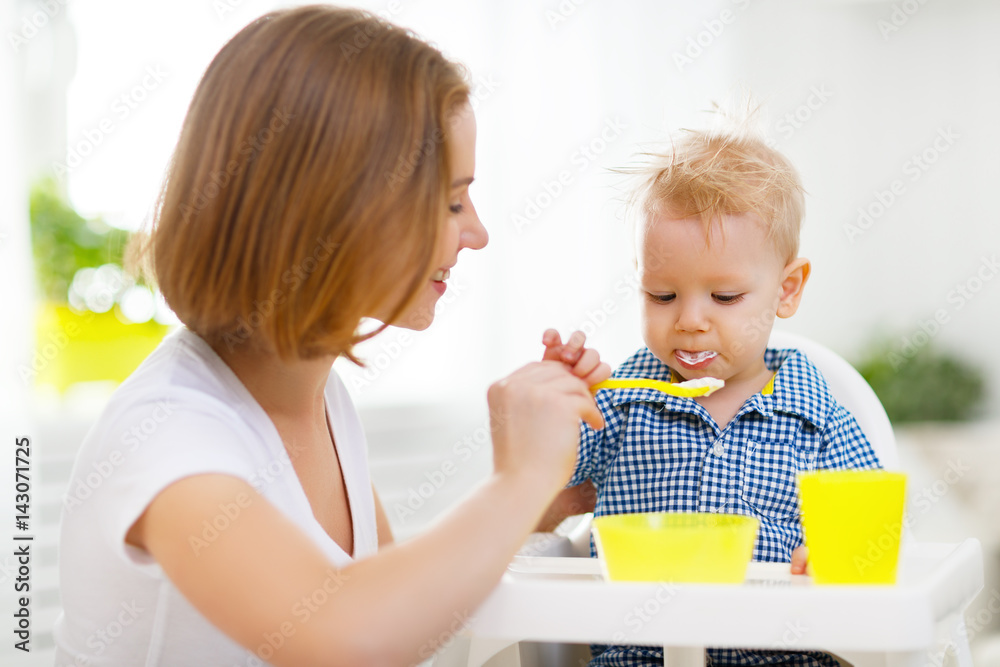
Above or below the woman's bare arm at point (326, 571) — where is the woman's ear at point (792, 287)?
above

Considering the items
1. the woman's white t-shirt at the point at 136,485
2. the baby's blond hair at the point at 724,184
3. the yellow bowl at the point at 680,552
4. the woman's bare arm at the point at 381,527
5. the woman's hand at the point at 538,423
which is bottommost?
the woman's bare arm at the point at 381,527

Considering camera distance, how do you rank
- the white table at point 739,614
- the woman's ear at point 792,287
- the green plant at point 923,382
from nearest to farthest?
the white table at point 739,614, the woman's ear at point 792,287, the green plant at point 923,382

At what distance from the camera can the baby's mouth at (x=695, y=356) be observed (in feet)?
3.62

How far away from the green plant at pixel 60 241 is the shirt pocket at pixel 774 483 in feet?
5.08

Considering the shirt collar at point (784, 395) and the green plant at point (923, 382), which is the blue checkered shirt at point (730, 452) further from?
the green plant at point (923, 382)

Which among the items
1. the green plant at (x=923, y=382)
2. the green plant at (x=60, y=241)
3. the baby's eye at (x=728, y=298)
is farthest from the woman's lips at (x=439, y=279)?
the green plant at (x=923, y=382)

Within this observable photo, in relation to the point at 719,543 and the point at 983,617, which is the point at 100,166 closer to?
the point at 719,543

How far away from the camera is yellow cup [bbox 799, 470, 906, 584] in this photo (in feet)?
2.19

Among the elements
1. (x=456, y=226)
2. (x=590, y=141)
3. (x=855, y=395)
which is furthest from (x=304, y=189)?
(x=590, y=141)

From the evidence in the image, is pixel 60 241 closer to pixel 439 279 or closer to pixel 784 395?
pixel 439 279

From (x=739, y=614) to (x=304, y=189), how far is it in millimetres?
456

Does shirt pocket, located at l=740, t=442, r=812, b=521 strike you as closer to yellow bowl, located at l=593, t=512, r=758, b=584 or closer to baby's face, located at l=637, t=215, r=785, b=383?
baby's face, located at l=637, t=215, r=785, b=383

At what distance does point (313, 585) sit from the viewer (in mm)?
625

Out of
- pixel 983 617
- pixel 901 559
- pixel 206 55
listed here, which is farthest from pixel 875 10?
pixel 901 559
